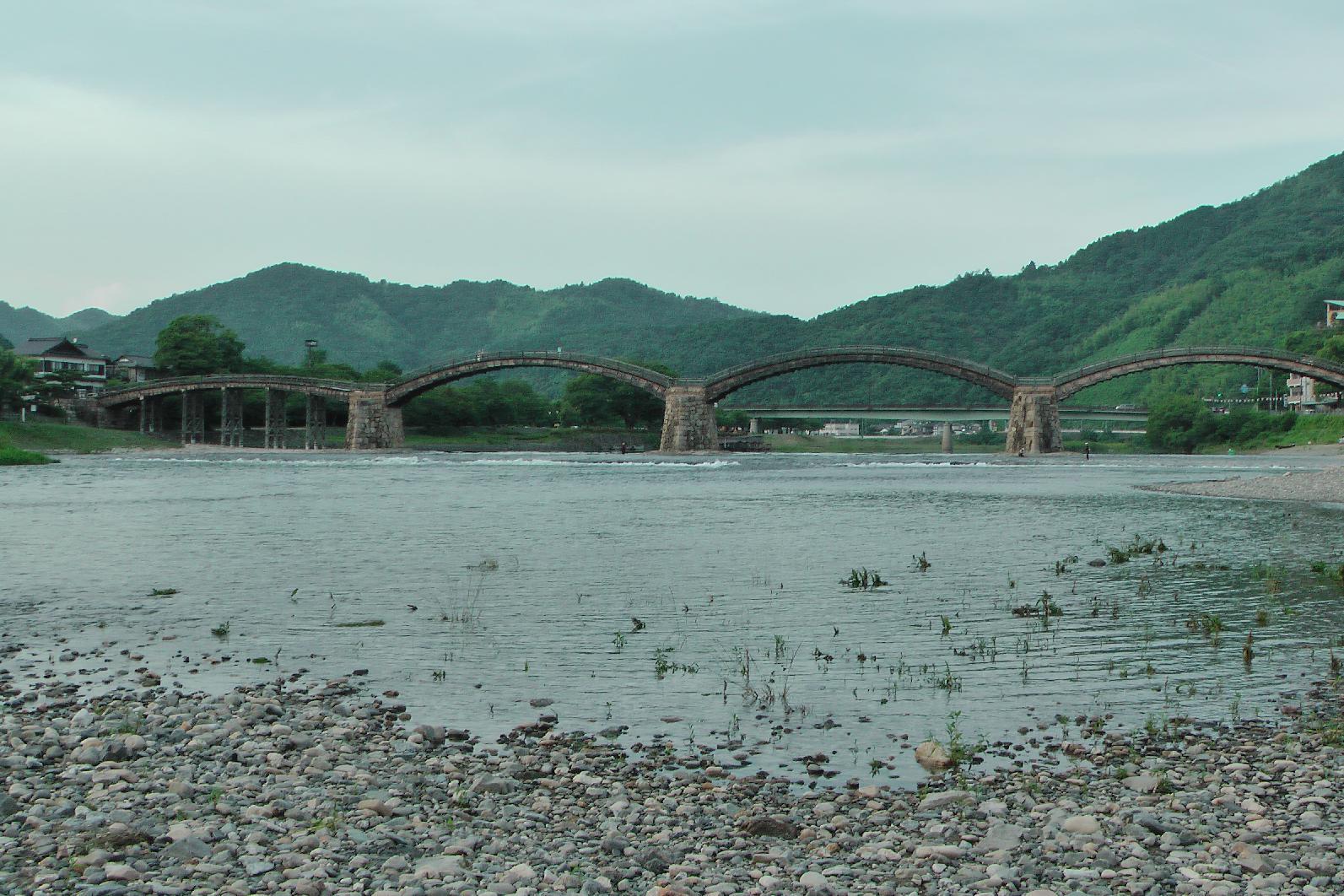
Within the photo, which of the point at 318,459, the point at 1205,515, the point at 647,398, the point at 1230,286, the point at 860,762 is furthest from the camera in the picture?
the point at 1230,286

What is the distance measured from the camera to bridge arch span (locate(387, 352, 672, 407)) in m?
122

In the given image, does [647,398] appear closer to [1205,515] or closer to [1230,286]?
[1230,286]

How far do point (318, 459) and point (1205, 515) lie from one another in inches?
3048

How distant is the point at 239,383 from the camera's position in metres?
122

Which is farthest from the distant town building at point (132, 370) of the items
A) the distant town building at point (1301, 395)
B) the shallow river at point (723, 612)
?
the distant town building at point (1301, 395)

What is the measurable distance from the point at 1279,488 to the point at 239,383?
105 meters

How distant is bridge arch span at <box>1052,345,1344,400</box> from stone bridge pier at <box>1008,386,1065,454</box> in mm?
1466

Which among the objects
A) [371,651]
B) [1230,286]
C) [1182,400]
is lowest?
[371,651]

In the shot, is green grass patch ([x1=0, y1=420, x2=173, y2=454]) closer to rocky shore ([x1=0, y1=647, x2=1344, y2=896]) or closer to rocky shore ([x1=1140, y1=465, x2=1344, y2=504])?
rocky shore ([x1=1140, y1=465, x2=1344, y2=504])

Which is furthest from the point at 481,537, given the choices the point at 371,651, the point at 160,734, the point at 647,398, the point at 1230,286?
the point at 1230,286

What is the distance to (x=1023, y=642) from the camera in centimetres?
1406

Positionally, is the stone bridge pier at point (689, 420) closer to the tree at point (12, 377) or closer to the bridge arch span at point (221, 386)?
the bridge arch span at point (221, 386)

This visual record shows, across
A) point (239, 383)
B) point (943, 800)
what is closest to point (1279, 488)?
point (943, 800)

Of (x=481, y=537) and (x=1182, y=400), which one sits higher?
(x=1182, y=400)
